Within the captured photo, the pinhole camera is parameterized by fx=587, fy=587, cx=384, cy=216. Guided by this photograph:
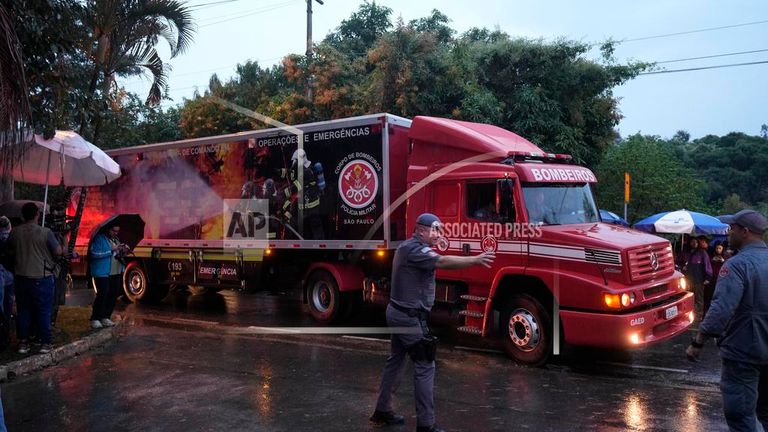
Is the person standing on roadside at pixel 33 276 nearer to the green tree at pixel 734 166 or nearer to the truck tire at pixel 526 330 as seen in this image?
the truck tire at pixel 526 330

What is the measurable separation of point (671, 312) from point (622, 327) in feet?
3.49

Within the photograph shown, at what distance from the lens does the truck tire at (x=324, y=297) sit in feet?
33.8

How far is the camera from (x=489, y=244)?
7973 mm

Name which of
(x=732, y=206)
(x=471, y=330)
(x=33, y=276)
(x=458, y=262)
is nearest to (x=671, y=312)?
(x=471, y=330)

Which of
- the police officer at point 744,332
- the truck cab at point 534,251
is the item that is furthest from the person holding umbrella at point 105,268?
the police officer at point 744,332

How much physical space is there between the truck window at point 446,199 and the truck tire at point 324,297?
8.58 feet

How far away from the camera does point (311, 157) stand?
34.1ft

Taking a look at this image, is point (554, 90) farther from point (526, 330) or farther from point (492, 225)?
point (526, 330)

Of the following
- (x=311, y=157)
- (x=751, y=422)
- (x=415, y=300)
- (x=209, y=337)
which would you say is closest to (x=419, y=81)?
(x=311, y=157)

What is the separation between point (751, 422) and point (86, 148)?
27.8 ft

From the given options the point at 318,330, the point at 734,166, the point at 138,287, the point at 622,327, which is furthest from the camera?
the point at 734,166

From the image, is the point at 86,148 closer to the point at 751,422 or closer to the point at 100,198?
the point at 100,198

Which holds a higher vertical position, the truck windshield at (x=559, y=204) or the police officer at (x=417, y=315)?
the truck windshield at (x=559, y=204)

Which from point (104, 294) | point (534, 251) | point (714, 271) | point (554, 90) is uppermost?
point (554, 90)
